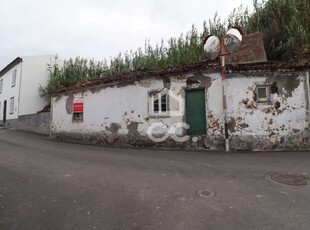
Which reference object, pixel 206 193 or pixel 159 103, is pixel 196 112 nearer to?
pixel 159 103

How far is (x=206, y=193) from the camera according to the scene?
494 centimetres

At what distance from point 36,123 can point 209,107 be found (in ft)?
48.1

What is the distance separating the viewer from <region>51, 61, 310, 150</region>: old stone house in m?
9.66

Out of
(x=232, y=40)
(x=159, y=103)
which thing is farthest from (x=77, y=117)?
(x=232, y=40)

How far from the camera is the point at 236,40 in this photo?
32.6 feet

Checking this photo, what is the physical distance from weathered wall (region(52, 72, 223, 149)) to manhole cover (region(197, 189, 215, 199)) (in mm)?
5142

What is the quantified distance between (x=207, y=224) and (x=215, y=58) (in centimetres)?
839

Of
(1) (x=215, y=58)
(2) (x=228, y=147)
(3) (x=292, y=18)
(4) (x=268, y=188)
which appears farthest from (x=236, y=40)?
(4) (x=268, y=188)

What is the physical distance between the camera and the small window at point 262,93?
32.4 ft

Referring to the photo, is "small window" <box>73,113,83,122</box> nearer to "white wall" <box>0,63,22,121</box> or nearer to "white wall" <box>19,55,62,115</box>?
"white wall" <box>19,55,62,115</box>

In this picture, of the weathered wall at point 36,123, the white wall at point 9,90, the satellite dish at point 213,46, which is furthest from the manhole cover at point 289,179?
the white wall at point 9,90

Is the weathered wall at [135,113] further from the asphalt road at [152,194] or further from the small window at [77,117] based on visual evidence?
the asphalt road at [152,194]

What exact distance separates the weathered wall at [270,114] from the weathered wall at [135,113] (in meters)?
0.69

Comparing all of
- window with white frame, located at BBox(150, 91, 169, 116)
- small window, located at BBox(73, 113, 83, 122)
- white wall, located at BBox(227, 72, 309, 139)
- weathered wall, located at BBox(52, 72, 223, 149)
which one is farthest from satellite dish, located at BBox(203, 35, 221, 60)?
small window, located at BBox(73, 113, 83, 122)
